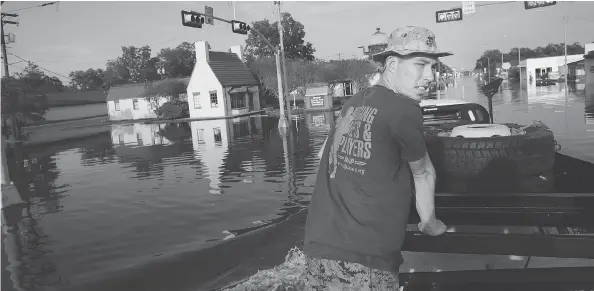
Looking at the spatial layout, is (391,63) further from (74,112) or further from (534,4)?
(74,112)

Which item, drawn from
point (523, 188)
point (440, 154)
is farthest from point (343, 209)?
point (523, 188)

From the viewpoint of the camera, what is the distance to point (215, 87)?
4338cm

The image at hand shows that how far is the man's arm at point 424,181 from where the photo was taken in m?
1.93

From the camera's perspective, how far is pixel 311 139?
17.6 metres

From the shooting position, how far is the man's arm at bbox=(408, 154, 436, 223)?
1931 millimetres

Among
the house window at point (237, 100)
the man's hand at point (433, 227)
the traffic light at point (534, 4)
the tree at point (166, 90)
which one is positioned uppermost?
the traffic light at point (534, 4)

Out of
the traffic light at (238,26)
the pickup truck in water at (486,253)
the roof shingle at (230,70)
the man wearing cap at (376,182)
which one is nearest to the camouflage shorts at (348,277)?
the man wearing cap at (376,182)

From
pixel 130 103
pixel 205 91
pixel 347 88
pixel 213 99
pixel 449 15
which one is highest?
pixel 449 15

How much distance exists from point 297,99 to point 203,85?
19.5 metres

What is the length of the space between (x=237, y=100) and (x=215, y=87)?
3.07 metres

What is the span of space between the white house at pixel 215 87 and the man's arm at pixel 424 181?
136ft

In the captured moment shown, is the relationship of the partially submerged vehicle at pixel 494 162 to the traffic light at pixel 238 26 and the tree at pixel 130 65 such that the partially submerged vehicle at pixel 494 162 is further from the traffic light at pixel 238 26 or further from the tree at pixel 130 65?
A: the tree at pixel 130 65

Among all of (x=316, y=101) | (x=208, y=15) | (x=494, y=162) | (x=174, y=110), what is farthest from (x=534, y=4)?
(x=174, y=110)

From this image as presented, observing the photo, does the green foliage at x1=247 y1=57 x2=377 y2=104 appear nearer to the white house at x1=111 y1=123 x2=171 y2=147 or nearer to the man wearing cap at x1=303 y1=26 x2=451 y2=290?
the white house at x1=111 y1=123 x2=171 y2=147
